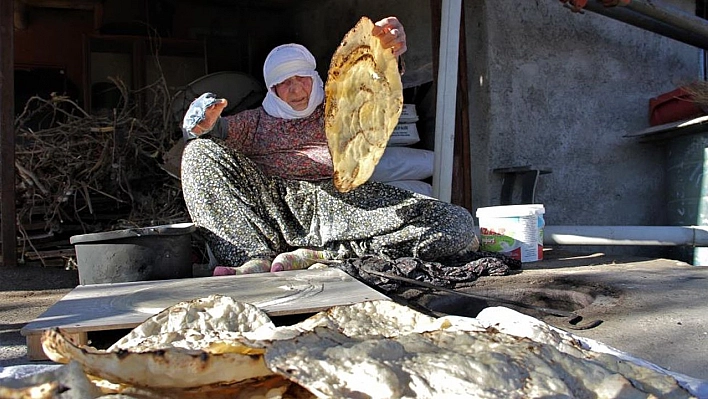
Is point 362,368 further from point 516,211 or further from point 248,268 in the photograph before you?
point 516,211

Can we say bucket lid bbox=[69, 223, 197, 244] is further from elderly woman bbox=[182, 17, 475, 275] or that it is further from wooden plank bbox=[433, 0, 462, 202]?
wooden plank bbox=[433, 0, 462, 202]

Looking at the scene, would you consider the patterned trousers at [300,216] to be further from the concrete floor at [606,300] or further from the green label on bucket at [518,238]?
the concrete floor at [606,300]

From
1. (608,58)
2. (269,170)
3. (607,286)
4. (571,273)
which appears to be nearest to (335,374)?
(607,286)

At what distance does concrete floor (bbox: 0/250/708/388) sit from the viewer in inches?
67.3

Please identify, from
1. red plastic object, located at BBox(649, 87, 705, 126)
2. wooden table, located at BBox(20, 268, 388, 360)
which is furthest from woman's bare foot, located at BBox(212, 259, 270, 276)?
red plastic object, located at BBox(649, 87, 705, 126)

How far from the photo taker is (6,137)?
12.0 ft

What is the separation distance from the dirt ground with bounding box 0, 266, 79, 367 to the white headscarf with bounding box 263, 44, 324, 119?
138 centimetres

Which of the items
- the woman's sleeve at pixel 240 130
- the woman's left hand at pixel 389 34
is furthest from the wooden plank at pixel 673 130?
the woman's sleeve at pixel 240 130

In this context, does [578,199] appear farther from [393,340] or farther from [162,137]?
[393,340]

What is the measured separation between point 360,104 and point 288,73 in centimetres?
50

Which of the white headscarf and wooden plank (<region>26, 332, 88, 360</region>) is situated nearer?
wooden plank (<region>26, 332, 88, 360</region>)

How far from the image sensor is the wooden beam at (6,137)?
11.9 ft

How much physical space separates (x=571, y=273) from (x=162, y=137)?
11.0 ft

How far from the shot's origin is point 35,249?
4.06 metres
